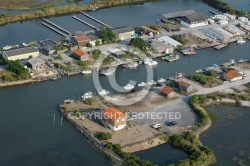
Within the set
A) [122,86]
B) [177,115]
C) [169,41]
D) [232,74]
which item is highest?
[169,41]

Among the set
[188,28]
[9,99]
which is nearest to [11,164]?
[9,99]

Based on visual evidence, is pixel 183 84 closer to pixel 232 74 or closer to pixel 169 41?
pixel 232 74

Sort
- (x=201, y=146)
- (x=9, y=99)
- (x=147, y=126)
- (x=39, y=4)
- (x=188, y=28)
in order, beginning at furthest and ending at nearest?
1. (x=39, y=4)
2. (x=188, y=28)
3. (x=9, y=99)
4. (x=147, y=126)
5. (x=201, y=146)

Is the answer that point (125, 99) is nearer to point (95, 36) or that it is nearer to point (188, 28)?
point (95, 36)

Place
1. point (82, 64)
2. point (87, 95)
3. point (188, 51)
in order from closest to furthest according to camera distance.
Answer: point (87, 95)
point (82, 64)
point (188, 51)

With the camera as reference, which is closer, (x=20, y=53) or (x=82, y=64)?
(x=82, y=64)

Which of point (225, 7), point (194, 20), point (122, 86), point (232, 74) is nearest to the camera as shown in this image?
point (122, 86)

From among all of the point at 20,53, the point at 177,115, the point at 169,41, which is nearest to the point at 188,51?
the point at 169,41
